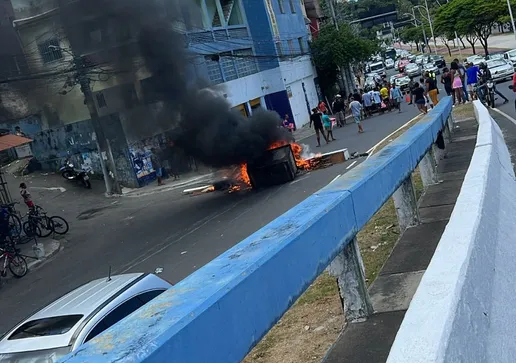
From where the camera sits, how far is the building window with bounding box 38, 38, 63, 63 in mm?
19172

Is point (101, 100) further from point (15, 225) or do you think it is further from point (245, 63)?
point (245, 63)

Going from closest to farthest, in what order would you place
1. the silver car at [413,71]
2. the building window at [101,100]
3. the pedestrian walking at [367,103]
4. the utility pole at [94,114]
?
1. the utility pole at [94,114]
2. the building window at [101,100]
3. the pedestrian walking at [367,103]
4. the silver car at [413,71]

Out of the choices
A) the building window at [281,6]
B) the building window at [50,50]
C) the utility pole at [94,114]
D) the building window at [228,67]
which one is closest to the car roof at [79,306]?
the utility pole at [94,114]

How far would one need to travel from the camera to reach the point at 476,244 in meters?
3.51

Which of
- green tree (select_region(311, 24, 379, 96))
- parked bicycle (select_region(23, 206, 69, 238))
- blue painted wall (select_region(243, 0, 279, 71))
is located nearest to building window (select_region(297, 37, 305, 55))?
green tree (select_region(311, 24, 379, 96))

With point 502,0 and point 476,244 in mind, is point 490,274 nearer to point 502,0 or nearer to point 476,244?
point 476,244

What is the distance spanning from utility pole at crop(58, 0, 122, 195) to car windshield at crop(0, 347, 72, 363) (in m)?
14.9

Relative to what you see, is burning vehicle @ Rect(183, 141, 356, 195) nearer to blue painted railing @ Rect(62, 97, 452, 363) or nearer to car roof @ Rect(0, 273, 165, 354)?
car roof @ Rect(0, 273, 165, 354)

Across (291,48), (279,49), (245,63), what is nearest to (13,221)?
(245,63)

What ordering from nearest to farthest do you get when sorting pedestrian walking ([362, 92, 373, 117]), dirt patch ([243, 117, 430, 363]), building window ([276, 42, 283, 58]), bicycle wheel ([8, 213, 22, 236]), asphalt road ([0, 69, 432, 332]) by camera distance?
dirt patch ([243, 117, 430, 363]) < asphalt road ([0, 69, 432, 332]) < bicycle wheel ([8, 213, 22, 236]) < pedestrian walking ([362, 92, 373, 117]) < building window ([276, 42, 283, 58])

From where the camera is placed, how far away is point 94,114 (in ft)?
77.6

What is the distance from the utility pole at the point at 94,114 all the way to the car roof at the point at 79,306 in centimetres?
1392

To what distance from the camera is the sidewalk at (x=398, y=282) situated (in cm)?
393

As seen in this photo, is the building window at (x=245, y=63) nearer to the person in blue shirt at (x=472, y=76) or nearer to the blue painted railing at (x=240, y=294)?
the person in blue shirt at (x=472, y=76)
